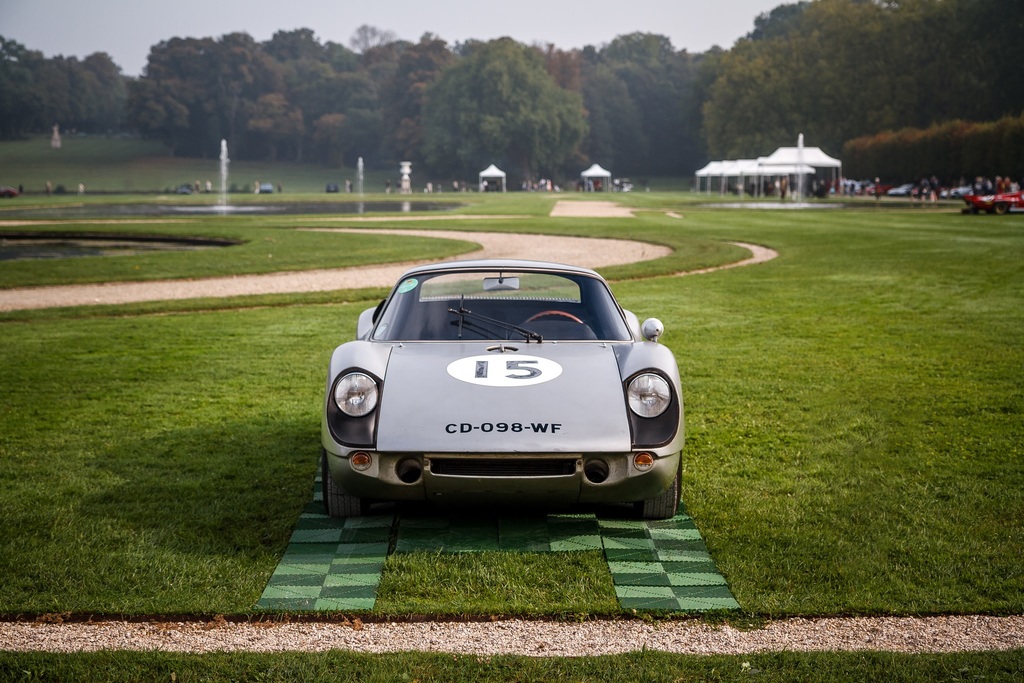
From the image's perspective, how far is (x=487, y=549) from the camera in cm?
502

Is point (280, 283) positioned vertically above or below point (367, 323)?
below

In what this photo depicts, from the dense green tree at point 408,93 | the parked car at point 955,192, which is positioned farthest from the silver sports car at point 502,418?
the dense green tree at point 408,93

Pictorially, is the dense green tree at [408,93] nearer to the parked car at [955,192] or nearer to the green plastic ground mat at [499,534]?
the parked car at [955,192]

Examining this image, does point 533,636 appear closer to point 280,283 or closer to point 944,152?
point 280,283

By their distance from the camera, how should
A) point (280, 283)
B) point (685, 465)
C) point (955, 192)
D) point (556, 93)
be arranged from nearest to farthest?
point (685, 465) < point (280, 283) < point (955, 192) < point (556, 93)

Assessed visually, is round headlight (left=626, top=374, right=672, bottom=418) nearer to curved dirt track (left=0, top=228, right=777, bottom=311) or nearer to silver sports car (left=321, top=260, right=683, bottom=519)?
silver sports car (left=321, top=260, right=683, bottom=519)

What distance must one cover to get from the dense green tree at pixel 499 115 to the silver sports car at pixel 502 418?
339 ft

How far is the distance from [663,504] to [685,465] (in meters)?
1.13

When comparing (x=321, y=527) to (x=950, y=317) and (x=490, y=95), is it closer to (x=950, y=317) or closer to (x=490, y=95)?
(x=950, y=317)

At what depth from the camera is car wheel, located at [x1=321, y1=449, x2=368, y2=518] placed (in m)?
5.46

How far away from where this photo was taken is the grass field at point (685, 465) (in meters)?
4.31

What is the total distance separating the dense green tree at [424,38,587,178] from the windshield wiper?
10295 cm

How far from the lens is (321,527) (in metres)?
5.41

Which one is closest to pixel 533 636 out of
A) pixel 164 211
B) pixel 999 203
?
pixel 999 203
